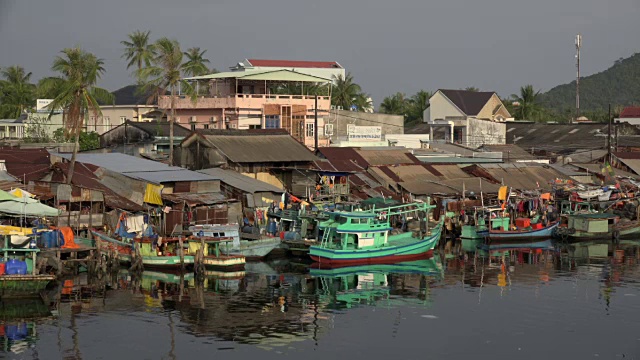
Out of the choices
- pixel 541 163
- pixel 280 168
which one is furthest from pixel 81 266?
pixel 541 163

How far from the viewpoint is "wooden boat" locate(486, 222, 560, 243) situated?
5816 cm

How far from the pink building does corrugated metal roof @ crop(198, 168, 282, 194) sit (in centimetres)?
1453

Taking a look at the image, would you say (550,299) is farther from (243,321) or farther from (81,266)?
(81,266)

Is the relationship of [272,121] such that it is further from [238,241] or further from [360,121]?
[238,241]

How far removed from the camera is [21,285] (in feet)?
122

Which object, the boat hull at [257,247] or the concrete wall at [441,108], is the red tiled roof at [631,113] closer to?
the concrete wall at [441,108]

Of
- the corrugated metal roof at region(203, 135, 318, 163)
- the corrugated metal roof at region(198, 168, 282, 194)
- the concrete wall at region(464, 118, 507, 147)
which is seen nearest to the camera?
the corrugated metal roof at region(198, 168, 282, 194)

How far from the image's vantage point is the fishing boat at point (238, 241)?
45938 millimetres

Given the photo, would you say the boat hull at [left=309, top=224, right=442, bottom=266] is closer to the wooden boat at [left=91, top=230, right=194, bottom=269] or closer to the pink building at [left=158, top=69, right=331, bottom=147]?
the wooden boat at [left=91, top=230, right=194, bottom=269]

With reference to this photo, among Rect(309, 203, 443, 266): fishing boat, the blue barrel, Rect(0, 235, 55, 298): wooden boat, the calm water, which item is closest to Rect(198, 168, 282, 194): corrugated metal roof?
the blue barrel

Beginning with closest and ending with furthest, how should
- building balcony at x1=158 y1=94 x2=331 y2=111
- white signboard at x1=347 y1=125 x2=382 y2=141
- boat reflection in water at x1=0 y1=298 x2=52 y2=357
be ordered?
boat reflection in water at x1=0 y1=298 x2=52 y2=357, building balcony at x1=158 y1=94 x2=331 y2=111, white signboard at x1=347 y1=125 x2=382 y2=141

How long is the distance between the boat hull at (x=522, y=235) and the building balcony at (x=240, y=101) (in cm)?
2216

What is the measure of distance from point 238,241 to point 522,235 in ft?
65.7

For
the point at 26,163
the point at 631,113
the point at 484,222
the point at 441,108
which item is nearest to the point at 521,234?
the point at 484,222
